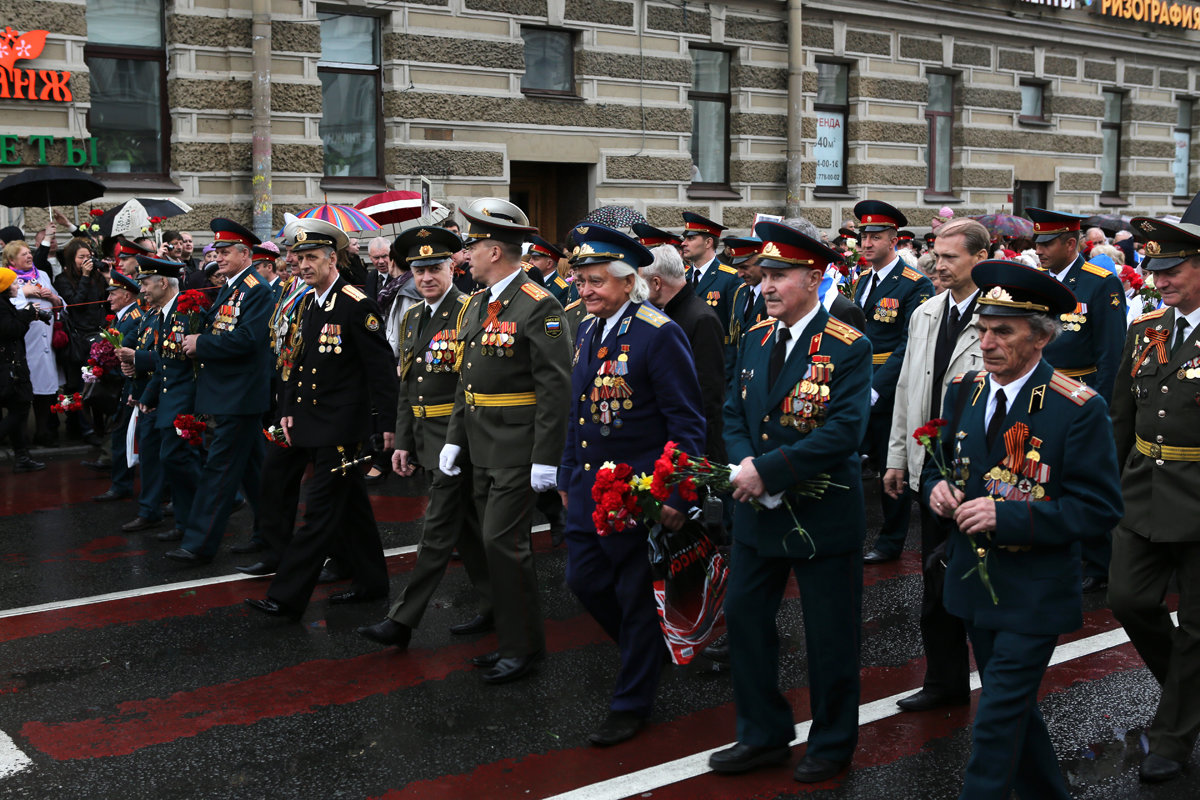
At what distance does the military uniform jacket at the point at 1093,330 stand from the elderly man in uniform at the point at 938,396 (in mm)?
1663

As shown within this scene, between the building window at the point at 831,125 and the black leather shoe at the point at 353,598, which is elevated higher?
the building window at the point at 831,125

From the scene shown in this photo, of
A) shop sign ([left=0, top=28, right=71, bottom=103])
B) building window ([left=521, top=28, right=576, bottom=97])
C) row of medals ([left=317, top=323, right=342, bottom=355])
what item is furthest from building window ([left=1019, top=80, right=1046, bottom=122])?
row of medals ([left=317, top=323, right=342, bottom=355])

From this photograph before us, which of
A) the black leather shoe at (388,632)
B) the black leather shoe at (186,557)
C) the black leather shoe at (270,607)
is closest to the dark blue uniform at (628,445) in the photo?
the black leather shoe at (388,632)

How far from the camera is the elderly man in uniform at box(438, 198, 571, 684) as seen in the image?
5910mm

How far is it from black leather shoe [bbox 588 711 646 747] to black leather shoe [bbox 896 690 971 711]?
3.91ft

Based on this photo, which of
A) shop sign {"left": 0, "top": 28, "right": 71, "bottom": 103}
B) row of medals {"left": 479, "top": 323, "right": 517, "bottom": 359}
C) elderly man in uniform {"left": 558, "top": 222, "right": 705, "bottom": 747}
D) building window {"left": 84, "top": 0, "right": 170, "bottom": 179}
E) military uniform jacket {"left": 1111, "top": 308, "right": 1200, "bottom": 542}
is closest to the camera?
military uniform jacket {"left": 1111, "top": 308, "right": 1200, "bottom": 542}

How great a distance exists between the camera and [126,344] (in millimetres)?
9977

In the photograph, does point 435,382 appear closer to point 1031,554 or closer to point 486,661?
point 486,661

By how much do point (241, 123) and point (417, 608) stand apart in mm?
10840

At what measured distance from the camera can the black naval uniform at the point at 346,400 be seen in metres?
7.09

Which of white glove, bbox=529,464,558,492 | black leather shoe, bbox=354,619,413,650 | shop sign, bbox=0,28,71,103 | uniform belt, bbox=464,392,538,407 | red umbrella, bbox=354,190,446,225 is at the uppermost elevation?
shop sign, bbox=0,28,71,103

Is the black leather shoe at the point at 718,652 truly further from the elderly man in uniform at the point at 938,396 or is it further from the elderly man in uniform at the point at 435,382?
the elderly man in uniform at the point at 435,382

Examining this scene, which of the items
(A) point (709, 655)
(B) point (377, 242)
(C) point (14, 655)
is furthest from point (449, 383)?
(B) point (377, 242)

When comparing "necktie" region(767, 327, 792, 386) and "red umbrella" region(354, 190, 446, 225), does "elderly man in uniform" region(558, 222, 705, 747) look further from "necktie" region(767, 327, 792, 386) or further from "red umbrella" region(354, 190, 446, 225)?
"red umbrella" region(354, 190, 446, 225)
